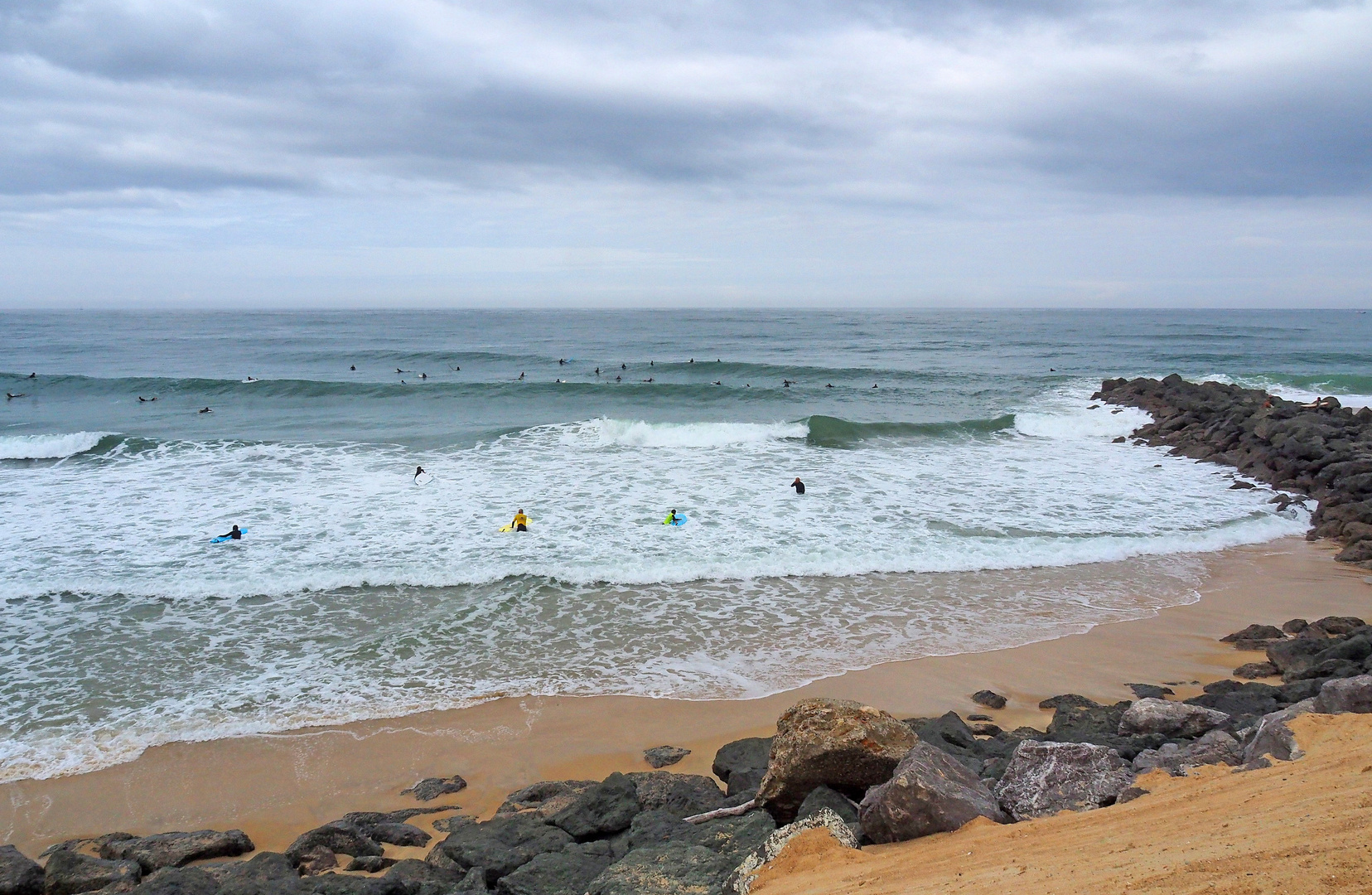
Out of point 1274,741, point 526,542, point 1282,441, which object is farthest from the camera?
point 1282,441

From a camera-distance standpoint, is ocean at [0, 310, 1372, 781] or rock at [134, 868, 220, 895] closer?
rock at [134, 868, 220, 895]

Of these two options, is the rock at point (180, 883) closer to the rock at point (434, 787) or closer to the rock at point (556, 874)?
the rock at point (434, 787)

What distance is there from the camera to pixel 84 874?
17.1 ft

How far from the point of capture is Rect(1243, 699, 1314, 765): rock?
14.4 ft

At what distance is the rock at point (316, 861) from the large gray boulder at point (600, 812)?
1.55 meters

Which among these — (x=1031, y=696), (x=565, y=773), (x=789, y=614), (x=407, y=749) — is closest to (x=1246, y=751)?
(x=1031, y=696)

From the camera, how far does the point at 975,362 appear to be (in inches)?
1677

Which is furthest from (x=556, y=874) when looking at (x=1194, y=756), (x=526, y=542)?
(x=526, y=542)

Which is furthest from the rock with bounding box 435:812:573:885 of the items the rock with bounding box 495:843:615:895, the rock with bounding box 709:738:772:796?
the rock with bounding box 709:738:772:796

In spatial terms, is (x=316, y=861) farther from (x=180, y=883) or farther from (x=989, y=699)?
(x=989, y=699)

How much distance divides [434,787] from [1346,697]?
668cm

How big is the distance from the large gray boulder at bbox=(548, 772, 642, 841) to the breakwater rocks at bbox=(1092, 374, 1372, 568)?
40.4 ft

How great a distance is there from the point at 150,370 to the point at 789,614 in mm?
37702

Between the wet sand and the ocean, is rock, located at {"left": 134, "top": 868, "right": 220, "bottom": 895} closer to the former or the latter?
the wet sand
